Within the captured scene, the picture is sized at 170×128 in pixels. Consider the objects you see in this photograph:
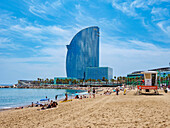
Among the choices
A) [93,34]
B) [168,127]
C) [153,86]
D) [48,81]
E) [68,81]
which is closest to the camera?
[168,127]

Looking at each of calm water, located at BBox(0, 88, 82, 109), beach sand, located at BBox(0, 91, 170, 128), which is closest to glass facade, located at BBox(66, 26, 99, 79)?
calm water, located at BBox(0, 88, 82, 109)

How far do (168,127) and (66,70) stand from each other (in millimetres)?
179427

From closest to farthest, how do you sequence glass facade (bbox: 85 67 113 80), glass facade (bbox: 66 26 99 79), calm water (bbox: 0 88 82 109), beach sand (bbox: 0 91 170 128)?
1. beach sand (bbox: 0 91 170 128)
2. calm water (bbox: 0 88 82 109)
3. glass facade (bbox: 85 67 113 80)
4. glass facade (bbox: 66 26 99 79)

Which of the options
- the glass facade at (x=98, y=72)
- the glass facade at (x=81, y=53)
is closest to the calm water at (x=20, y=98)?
the glass facade at (x=81, y=53)

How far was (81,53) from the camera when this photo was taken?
17788 centimetres

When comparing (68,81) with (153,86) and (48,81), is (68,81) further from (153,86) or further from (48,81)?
(153,86)

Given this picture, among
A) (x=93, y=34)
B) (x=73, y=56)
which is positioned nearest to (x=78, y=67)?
(x=73, y=56)

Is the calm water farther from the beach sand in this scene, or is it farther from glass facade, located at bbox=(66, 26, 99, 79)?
glass facade, located at bbox=(66, 26, 99, 79)

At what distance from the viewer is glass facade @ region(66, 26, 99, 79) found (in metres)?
179

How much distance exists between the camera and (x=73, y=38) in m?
184

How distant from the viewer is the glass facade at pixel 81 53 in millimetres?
178625

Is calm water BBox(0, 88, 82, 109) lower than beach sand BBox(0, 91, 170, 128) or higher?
lower

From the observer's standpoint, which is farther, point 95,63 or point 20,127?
point 95,63

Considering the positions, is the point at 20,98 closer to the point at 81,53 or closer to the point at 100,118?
the point at 100,118
